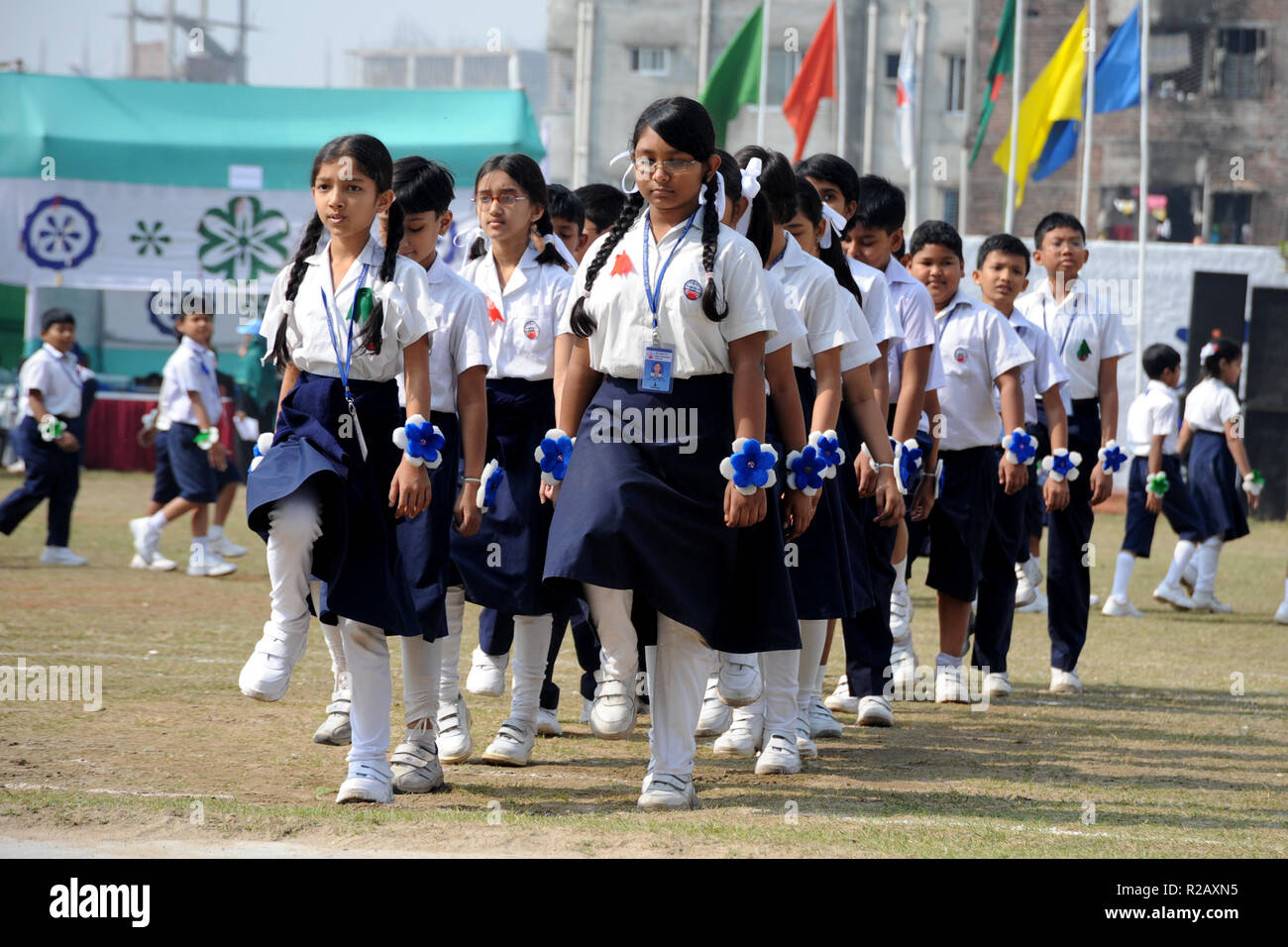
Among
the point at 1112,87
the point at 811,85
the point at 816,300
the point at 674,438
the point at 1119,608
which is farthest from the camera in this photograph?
the point at 811,85

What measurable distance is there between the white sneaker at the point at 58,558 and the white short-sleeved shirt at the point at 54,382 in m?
1.10

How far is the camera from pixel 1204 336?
74.4 feet

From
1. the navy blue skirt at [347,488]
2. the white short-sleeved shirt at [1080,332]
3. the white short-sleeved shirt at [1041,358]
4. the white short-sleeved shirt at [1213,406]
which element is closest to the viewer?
the navy blue skirt at [347,488]

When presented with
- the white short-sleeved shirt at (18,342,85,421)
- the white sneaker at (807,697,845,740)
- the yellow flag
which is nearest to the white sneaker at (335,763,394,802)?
the white sneaker at (807,697,845,740)

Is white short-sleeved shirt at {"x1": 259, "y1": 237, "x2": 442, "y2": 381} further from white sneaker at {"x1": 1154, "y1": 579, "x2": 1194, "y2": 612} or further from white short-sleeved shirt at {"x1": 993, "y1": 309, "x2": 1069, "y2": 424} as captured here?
white sneaker at {"x1": 1154, "y1": 579, "x2": 1194, "y2": 612}

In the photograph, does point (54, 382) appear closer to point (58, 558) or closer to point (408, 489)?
point (58, 558)

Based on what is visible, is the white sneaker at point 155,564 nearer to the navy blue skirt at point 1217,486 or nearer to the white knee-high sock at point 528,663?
the white knee-high sock at point 528,663

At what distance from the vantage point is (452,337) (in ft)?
18.1

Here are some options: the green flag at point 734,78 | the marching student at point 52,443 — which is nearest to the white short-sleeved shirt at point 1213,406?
the marching student at point 52,443

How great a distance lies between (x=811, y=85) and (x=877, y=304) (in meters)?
18.7

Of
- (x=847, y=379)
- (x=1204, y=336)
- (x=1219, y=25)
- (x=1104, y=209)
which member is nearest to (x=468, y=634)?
(x=847, y=379)

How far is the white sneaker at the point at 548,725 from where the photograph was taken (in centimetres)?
691

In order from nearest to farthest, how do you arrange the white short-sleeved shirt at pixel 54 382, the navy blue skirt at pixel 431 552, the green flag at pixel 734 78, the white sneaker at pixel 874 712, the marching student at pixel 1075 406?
1. the navy blue skirt at pixel 431 552
2. the white sneaker at pixel 874 712
3. the marching student at pixel 1075 406
4. the white short-sleeved shirt at pixel 54 382
5. the green flag at pixel 734 78

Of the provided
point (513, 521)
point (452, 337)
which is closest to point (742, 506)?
point (452, 337)
